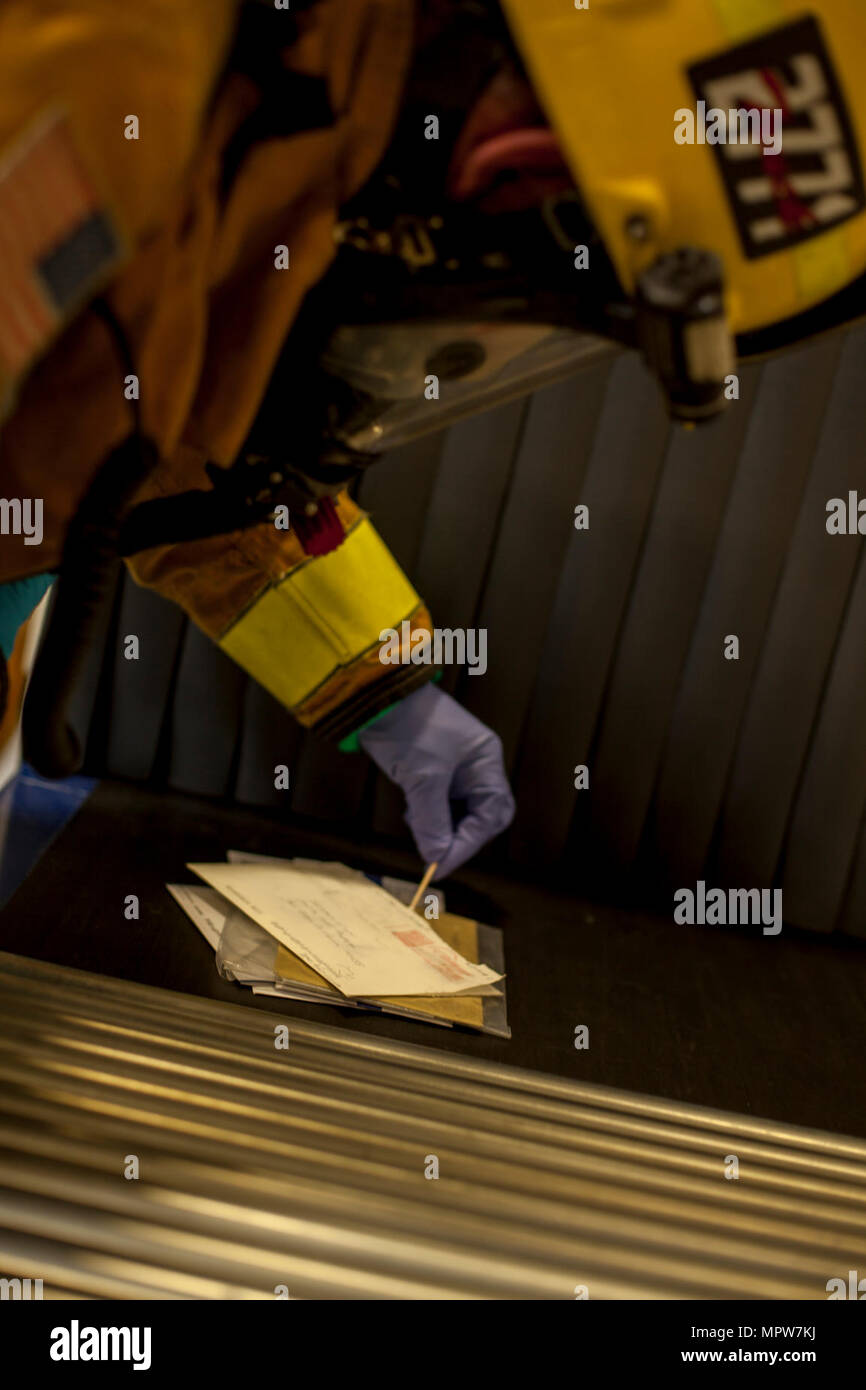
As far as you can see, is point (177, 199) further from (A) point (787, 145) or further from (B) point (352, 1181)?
(B) point (352, 1181)

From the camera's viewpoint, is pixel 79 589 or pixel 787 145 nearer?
pixel 787 145

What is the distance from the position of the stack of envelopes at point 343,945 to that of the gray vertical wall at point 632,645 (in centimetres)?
39

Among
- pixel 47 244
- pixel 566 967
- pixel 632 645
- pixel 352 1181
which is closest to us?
pixel 47 244

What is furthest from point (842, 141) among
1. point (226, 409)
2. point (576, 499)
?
point (576, 499)

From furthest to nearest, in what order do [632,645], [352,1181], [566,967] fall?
1. [632,645]
2. [566,967]
3. [352,1181]

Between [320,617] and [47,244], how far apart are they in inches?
27.2

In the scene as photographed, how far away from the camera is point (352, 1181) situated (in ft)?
1.94

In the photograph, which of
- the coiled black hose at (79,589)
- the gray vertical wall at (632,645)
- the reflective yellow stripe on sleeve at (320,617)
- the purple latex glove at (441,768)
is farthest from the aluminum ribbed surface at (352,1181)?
the gray vertical wall at (632,645)

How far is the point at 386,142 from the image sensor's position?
546 millimetres

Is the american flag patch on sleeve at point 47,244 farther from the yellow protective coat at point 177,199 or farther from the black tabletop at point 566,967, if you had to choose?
the black tabletop at point 566,967

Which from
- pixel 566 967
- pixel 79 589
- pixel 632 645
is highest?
pixel 632 645

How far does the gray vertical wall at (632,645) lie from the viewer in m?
1.56

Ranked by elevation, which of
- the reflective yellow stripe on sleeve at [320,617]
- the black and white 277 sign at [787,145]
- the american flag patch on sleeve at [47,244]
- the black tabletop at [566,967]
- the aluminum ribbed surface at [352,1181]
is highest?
the reflective yellow stripe on sleeve at [320,617]


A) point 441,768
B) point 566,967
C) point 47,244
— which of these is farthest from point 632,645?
point 47,244
